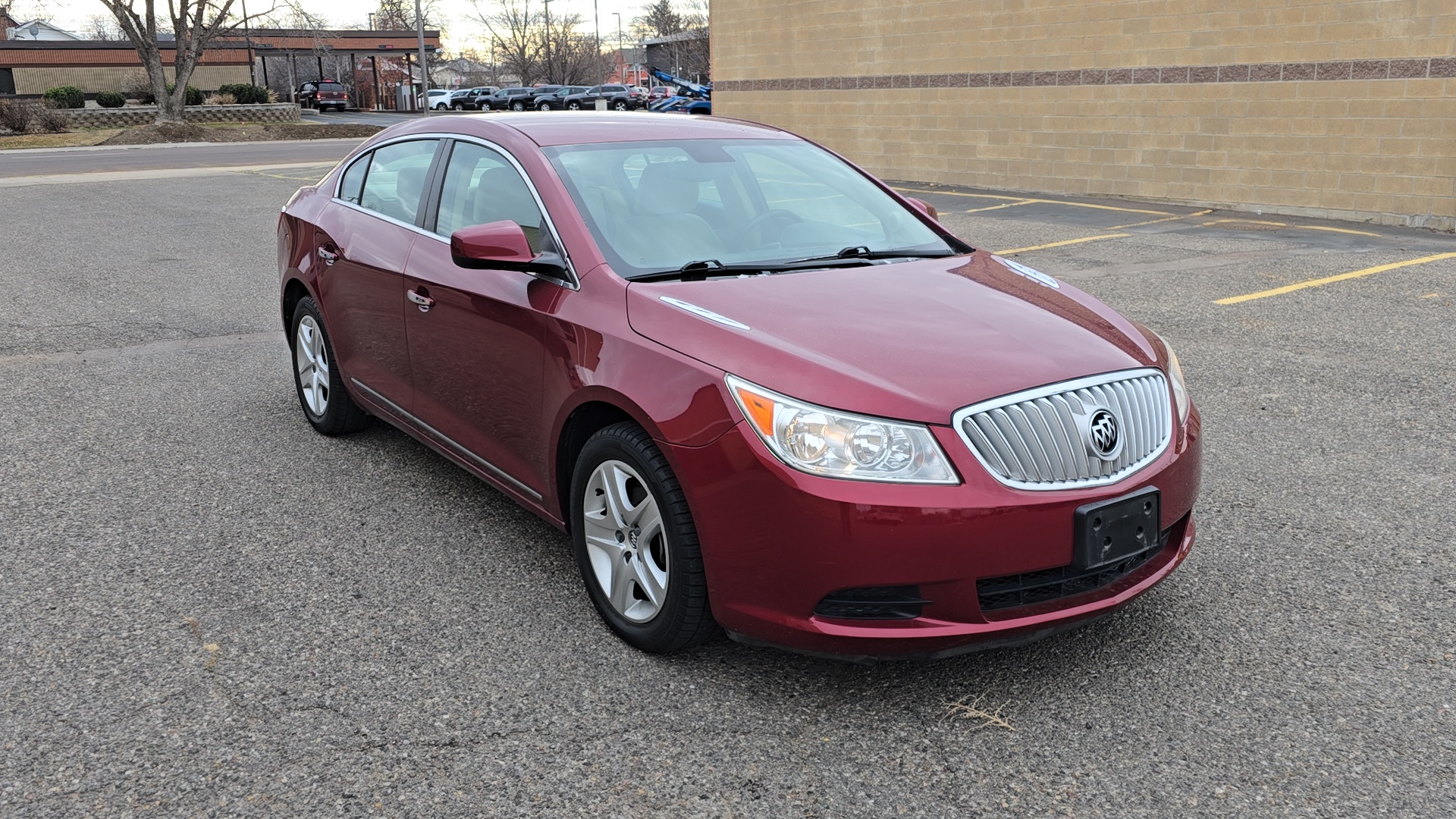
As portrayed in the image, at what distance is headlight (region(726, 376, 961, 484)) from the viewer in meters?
2.89

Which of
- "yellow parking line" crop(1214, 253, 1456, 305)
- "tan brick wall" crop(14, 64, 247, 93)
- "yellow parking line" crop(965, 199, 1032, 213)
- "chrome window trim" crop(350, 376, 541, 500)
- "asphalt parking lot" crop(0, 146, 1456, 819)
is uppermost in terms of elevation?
"tan brick wall" crop(14, 64, 247, 93)

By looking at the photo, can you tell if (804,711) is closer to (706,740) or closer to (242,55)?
(706,740)

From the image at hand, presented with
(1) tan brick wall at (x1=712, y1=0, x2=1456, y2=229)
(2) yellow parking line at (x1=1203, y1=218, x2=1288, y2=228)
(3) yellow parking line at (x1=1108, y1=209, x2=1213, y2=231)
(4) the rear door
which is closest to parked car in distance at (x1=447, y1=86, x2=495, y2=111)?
(1) tan brick wall at (x1=712, y1=0, x2=1456, y2=229)

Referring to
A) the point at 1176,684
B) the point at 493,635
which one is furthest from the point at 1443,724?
the point at 493,635

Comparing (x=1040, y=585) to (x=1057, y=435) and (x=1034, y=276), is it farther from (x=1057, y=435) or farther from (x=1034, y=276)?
(x=1034, y=276)

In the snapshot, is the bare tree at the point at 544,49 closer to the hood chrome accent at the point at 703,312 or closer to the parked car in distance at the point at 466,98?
the parked car in distance at the point at 466,98

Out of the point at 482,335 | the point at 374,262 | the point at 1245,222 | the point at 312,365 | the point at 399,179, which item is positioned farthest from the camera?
the point at 1245,222

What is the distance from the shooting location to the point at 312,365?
5.72 meters

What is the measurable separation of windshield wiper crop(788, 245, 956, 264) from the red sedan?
0.04ft

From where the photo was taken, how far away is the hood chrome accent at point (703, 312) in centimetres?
328

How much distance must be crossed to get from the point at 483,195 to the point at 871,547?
2.23m

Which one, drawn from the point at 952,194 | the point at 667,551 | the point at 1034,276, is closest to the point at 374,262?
the point at 667,551

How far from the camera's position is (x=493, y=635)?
143 inches

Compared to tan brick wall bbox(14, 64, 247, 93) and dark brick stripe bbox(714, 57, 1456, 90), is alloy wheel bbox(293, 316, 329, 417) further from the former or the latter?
tan brick wall bbox(14, 64, 247, 93)
